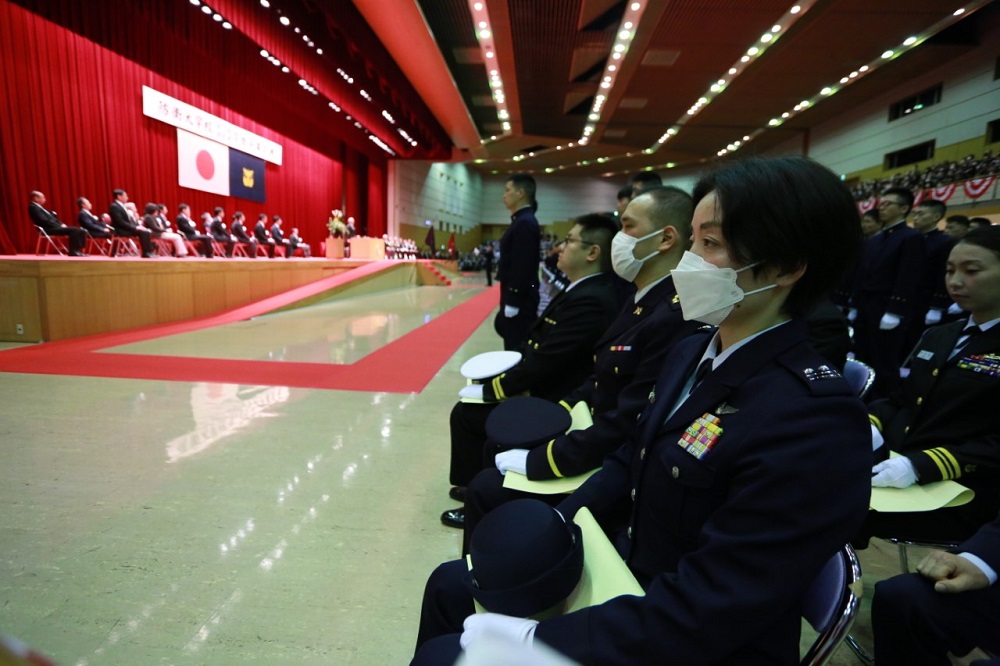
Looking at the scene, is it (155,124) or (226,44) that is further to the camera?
(155,124)

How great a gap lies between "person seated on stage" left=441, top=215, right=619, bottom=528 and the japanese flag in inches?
456

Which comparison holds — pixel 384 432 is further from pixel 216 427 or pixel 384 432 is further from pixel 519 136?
pixel 519 136

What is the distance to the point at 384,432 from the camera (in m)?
3.08

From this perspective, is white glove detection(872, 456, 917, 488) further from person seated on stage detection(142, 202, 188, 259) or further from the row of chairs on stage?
person seated on stage detection(142, 202, 188, 259)

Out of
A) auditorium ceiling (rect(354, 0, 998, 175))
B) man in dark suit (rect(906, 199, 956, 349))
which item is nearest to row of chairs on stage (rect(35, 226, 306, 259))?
auditorium ceiling (rect(354, 0, 998, 175))

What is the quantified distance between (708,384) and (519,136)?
737 inches

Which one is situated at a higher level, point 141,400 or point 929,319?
point 929,319

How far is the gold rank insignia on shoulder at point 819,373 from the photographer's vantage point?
2.57ft

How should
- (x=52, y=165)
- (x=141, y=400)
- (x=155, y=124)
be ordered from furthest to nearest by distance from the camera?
(x=155, y=124) → (x=52, y=165) → (x=141, y=400)

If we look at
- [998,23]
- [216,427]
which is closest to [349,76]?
[216,427]

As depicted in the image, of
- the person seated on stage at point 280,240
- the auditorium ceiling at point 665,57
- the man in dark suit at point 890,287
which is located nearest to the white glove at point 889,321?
the man in dark suit at point 890,287

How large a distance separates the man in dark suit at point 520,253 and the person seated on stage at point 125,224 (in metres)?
6.65

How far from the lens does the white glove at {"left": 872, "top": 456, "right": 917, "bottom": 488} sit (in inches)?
54.6

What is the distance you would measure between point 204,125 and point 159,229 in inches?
155
